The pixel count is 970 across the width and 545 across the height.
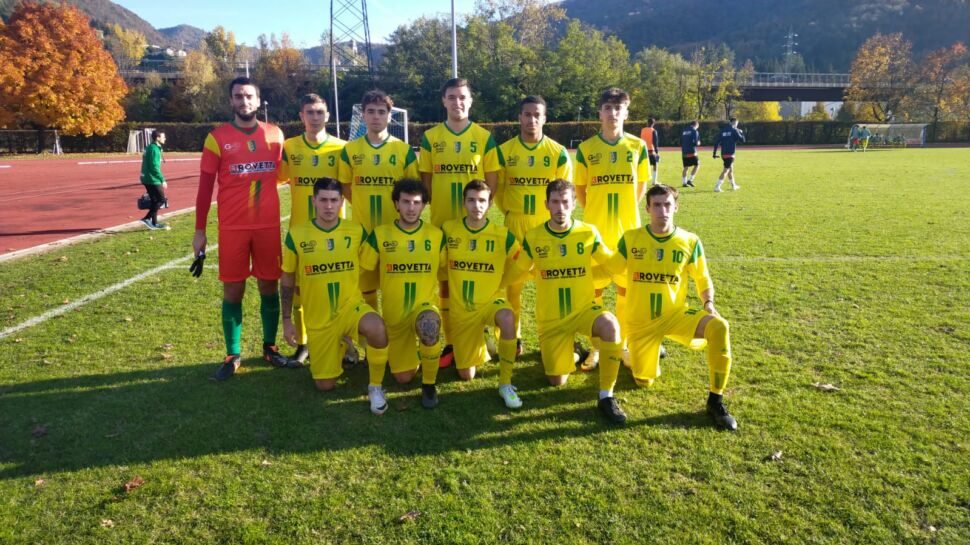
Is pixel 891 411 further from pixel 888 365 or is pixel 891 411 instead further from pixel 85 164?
pixel 85 164

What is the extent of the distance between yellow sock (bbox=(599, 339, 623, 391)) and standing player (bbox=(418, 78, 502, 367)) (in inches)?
52.9

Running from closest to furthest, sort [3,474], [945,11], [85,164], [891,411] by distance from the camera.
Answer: [3,474] → [891,411] → [85,164] → [945,11]

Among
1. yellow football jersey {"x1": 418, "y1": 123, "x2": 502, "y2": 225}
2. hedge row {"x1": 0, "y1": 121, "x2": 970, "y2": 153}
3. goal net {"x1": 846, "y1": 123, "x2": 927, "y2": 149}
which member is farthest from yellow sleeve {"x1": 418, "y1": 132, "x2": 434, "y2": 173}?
goal net {"x1": 846, "y1": 123, "x2": 927, "y2": 149}

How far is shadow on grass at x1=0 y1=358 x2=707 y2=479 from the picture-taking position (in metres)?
3.47

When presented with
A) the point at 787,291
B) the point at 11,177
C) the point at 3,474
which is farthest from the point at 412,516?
the point at 11,177

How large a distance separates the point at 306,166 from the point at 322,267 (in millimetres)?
988

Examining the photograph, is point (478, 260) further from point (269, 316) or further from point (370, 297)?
point (269, 316)

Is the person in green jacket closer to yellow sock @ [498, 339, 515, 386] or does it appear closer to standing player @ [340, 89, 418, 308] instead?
standing player @ [340, 89, 418, 308]

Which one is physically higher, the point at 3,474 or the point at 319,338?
the point at 319,338

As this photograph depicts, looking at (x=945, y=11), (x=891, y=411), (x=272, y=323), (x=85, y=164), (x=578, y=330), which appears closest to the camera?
(x=891, y=411)

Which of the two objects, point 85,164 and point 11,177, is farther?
point 85,164

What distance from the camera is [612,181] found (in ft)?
16.4

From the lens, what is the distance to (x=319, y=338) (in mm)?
4262

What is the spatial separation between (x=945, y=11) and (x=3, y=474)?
155 metres
